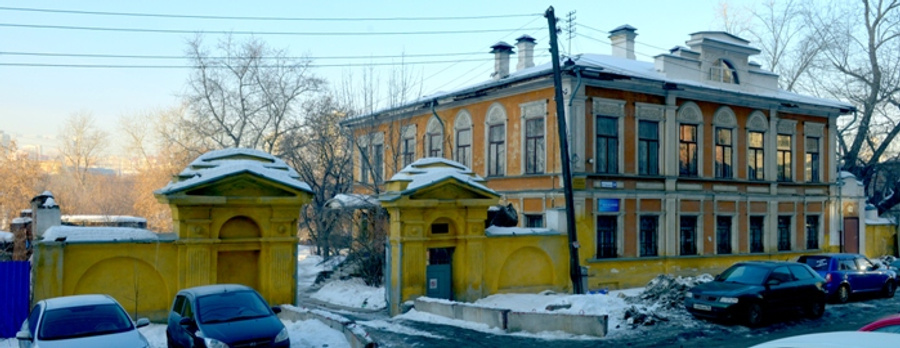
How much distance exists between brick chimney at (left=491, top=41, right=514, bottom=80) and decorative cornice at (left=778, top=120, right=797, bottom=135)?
11.8m

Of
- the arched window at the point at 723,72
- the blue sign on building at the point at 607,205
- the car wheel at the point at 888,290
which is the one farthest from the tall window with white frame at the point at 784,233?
the blue sign on building at the point at 607,205

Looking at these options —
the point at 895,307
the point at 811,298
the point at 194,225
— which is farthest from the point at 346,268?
the point at 895,307

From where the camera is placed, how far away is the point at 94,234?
15.3 m

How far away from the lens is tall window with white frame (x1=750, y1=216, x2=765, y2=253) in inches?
1131

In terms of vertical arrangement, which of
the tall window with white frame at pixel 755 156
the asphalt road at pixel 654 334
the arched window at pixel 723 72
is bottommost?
the asphalt road at pixel 654 334

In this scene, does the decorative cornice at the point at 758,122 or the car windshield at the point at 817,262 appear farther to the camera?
the decorative cornice at the point at 758,122

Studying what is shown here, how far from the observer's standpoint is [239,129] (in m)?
42.5

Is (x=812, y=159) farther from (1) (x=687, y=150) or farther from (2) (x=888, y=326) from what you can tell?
(2) (x=888, y=326)

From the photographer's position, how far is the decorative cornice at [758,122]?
92.7 feet

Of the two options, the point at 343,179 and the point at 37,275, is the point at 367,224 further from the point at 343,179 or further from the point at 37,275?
the point at 37,275

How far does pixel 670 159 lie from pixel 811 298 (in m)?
8.78

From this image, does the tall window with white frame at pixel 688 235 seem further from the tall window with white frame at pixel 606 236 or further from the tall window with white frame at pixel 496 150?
the tall window with white frame at pixel 496 150

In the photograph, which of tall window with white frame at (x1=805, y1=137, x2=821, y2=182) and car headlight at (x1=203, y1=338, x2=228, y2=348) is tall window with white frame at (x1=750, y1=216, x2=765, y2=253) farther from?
car headlight at (x1=203, y1=338, x2=228, y2=348)

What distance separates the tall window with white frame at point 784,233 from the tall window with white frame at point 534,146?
12.1 meters
